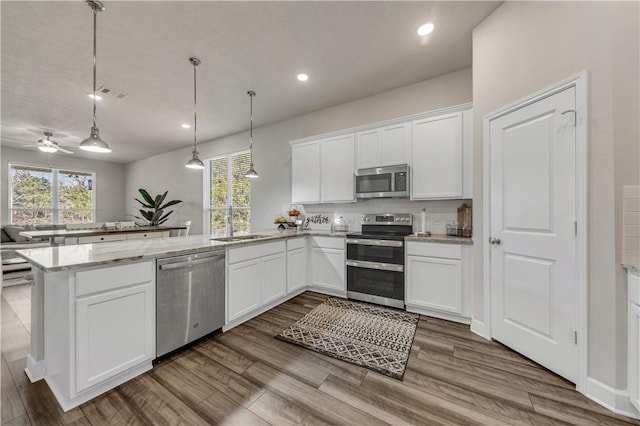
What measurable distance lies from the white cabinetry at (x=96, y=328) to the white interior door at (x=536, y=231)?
3.03 meters

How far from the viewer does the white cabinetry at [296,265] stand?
3289mm

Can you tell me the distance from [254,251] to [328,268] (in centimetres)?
119

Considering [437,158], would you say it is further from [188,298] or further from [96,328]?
[96,328]

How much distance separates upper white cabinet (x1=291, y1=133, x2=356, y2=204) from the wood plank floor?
7.34ft

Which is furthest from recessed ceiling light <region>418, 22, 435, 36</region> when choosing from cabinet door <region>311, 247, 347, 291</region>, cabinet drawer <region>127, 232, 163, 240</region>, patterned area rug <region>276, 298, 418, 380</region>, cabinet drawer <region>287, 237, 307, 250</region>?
cabinet drawer <region>127, 232, 163, 240</region>

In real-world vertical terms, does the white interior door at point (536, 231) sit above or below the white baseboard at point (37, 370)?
above

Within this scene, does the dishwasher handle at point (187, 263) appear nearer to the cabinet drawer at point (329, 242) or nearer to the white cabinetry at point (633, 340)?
the cabinet drawer at point (329, 242)

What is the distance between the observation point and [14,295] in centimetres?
361

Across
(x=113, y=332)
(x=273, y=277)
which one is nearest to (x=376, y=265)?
(x=273, y=277)

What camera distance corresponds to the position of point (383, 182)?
3.27 metres

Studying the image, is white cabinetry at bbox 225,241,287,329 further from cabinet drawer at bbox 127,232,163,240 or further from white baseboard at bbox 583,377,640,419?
cabinet drawer at bbox 127,232,163,240

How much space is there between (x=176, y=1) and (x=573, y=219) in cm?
352

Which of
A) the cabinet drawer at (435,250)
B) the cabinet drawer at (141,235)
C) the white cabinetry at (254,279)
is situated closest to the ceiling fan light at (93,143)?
the white cabinetry at (254,279)

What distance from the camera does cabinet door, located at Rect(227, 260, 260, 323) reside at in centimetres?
249
